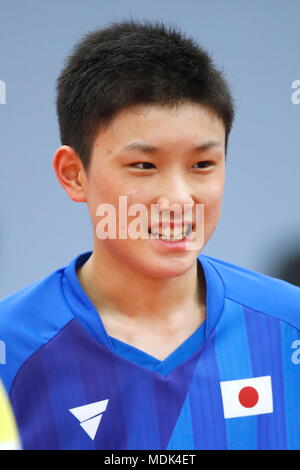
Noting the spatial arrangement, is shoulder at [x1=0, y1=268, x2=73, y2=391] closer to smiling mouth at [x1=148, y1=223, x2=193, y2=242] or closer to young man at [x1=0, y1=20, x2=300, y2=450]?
young man at [x1=0, y1=20, x2=300, y2=450]

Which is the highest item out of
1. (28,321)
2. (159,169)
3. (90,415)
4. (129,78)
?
(129,78)

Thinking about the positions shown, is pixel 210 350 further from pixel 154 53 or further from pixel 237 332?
pixel 154 53

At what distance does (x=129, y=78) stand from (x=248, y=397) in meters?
0.61

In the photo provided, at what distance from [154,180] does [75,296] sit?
30cm

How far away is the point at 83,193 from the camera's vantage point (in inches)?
65.1

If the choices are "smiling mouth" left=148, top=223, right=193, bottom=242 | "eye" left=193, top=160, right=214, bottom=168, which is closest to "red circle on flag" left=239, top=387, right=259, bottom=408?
"smiling mouth" left=148, top=223, right=193, bottom=242

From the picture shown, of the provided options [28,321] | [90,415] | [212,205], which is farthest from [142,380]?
[212,205]

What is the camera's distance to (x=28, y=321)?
1.64m

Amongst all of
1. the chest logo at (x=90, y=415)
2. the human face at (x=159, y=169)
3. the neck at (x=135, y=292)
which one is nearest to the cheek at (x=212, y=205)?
the human face at (x=159, y=169)

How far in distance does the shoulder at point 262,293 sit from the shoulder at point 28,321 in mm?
324

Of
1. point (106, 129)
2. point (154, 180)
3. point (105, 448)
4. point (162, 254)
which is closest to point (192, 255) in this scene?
point (162, 254)

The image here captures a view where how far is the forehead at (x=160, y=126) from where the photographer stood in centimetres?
149

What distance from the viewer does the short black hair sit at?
1.53 metres

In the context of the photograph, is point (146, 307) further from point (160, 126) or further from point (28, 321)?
point (160, 126)
